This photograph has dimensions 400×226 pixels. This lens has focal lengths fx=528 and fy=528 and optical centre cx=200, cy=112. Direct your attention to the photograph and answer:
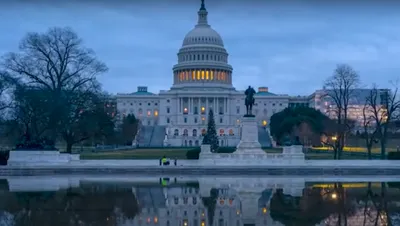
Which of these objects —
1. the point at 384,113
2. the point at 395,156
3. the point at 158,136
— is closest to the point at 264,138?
the point at 158,136

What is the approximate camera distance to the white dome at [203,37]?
435ft

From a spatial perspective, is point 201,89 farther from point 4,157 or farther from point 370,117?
point 4,157

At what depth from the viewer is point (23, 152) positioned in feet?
117

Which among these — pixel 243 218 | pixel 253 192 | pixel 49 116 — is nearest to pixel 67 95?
pixel 49 116

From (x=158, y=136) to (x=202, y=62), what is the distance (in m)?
30.9

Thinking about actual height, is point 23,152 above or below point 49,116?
below

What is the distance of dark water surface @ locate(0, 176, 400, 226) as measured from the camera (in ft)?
44.0

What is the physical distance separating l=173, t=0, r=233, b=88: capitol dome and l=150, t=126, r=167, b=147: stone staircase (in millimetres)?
21302

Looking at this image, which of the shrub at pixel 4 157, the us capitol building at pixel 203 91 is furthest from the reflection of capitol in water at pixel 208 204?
the us capitol building at pixel 203 91

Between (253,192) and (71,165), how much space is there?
58.0ft

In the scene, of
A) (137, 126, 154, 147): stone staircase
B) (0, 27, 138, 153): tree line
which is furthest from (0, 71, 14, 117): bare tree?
(137, 126, 154, 147): stone staircase

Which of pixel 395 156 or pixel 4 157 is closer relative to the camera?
pixel 4 157

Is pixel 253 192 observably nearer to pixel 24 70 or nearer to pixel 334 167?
pixel 334 167

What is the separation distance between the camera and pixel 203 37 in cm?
13262
